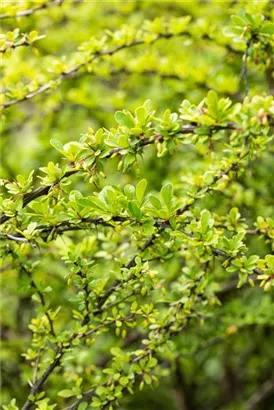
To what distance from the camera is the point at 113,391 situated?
5.99 ft

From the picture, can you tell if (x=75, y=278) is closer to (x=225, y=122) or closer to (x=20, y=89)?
(x=225, y=122)

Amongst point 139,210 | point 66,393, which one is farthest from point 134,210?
point 66,393

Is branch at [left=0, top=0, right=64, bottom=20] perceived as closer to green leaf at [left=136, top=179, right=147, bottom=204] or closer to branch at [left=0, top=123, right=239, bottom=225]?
branch at [left=0, top=123, right=239, bottom=225]

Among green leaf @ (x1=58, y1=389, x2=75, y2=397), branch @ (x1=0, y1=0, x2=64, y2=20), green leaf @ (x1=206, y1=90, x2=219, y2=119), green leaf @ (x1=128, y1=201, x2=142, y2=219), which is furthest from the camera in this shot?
branch @ (x1=0, y1=0, x2=64, y2=20)

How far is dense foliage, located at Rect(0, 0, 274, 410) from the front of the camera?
62.2 inches

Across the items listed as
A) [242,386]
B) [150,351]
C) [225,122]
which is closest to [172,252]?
[150,351]

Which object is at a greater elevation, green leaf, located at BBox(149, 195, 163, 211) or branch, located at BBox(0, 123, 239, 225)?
branch, located at BBox(0, 123, 239, 225)

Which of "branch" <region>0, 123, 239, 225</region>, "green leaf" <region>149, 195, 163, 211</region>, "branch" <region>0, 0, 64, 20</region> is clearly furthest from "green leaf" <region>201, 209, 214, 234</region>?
"branch" <region>0, 0, 64, 20</region>

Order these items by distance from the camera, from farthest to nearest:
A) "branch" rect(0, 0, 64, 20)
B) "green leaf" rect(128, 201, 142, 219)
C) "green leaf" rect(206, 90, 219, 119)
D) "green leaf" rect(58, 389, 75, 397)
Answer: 1. "branch" rect(0, 0, 64, 20)
2. "green leaf" rect(58, 389, 75, 397)
3. "green leaf" rect(206, 90, 219, 119)
4. "green leaf" rect(128, 201, 142, 219)

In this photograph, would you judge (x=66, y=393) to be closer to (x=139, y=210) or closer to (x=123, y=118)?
(x=139, y=210)

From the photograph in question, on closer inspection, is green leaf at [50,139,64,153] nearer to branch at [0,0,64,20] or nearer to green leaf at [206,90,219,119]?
green leaf at [206,90,219,119]


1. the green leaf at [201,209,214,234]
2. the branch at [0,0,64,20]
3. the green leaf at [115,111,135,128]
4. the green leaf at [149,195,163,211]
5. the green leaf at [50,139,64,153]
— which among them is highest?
the branch at [0,0,64,20]

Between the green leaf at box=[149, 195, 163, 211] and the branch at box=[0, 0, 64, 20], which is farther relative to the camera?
the branch at box=[0, 0, 64, 20]

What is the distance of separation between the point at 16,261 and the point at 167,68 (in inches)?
55.7
